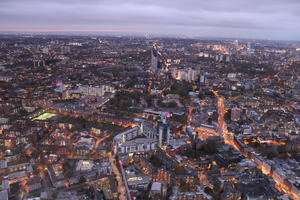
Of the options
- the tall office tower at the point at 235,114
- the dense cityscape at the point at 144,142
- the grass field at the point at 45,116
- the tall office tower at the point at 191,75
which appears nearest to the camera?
the dense cityscape at the point at 144,142

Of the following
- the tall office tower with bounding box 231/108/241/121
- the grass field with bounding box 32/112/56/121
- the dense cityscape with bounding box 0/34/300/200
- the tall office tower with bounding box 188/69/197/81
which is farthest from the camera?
the tall office tower with bounding box 188/69/197/81

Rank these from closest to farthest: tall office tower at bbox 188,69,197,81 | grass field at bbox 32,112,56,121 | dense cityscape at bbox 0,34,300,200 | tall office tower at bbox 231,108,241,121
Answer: dense cityscape at bbox 0,34,300,200 → grass field at bbox 32,112,56,121 → tall office tower at bbox 231,108,241,121 → tall office tower at bbox 188,69,197,81

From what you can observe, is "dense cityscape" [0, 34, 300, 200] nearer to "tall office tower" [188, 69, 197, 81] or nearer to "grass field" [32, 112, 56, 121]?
"grass field" [32, 112, 56, 121]

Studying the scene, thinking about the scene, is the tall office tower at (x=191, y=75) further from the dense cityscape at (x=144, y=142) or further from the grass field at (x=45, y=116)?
the grass field at (x=45, y=116)

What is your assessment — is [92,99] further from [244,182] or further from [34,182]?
[244,182]

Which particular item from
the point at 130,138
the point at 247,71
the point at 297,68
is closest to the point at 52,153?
the point at 130,138

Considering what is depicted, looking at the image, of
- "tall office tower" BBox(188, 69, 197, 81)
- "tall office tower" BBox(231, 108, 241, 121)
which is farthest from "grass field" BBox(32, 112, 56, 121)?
"tall office tower" BBox(188, 69, 197, 81)

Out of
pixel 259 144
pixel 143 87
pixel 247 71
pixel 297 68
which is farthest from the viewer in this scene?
pixel 297 68

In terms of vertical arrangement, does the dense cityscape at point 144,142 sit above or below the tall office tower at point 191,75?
below

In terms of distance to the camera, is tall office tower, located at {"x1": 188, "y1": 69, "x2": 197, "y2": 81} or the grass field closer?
the grass field

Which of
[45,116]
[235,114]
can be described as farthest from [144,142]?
[235,114]

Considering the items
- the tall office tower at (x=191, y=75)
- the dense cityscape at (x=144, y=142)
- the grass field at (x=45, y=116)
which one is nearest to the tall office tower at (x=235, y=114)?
the dense cityscape at (x=144, y=142)
